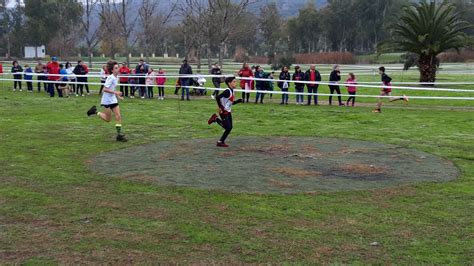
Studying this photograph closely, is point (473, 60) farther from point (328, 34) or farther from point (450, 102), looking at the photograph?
point (450, 102)

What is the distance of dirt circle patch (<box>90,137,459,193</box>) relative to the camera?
9492mm

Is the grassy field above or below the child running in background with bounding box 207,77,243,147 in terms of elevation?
below

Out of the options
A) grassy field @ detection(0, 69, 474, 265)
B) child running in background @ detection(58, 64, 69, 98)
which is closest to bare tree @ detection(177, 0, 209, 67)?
child running in background @ detection(58, 64, 69, 98)

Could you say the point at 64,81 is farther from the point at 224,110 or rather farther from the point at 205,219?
the point at 205,219

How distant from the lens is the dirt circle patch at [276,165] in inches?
374

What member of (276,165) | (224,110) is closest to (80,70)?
(224,110)

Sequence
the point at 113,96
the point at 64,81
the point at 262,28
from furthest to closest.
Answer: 1. the point at 262,28
2. the point at 64,81
3. the point at 113,96

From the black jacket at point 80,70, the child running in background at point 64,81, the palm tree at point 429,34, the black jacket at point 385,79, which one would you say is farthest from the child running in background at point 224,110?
the palm tree at point 429,34

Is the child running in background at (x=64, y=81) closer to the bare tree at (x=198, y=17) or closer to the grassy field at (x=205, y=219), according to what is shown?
the grassy field at (x=205, y=219)

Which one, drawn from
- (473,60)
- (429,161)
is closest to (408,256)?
(429,161)

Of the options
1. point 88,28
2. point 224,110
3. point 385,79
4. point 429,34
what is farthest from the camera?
point 88,28

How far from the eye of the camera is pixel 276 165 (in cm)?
1090

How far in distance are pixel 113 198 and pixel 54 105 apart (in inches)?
621

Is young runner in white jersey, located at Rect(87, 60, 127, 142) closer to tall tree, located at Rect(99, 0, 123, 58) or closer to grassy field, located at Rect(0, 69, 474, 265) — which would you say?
grassy field, located at Rect(0, 69, 474, 265)
